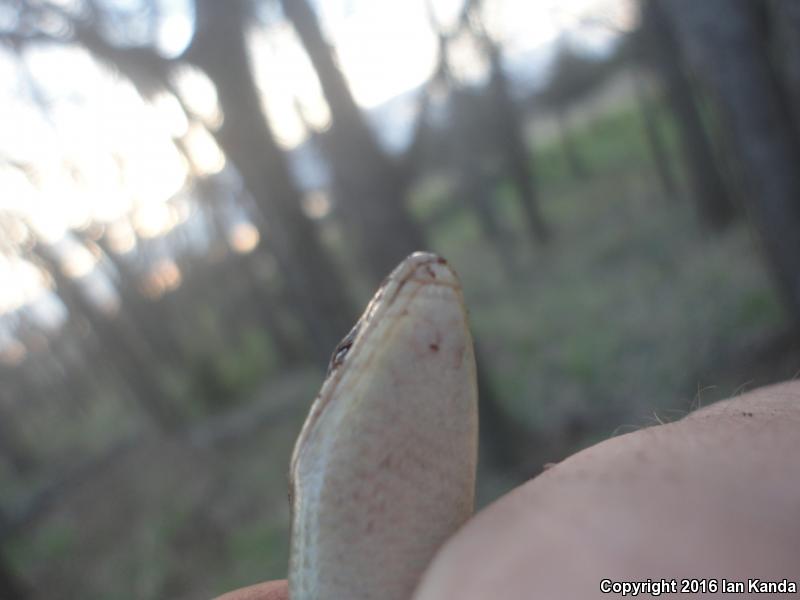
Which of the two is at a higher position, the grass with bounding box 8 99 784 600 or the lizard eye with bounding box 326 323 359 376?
the lizard eye with bounding box 326 323 359 376

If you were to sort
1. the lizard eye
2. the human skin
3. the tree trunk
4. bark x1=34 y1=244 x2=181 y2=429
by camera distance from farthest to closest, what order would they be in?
bark x1=34 y1=244 x2=181 y2=429 < the tree trunk < the lizard eye < the human skin

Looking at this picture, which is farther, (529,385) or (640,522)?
(529,385)

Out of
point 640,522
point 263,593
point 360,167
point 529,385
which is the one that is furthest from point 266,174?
point 640,522

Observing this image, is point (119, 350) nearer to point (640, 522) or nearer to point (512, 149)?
point (512, 149)

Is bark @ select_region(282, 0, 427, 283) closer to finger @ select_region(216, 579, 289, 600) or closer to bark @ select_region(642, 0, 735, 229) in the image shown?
finger @ select_region(216, 579, 289, 600)

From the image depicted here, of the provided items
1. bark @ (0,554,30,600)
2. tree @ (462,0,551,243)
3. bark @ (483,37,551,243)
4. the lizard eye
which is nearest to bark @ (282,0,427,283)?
the lizard eye

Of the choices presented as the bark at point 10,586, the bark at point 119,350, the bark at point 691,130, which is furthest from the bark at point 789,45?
the bark at point 119,350
